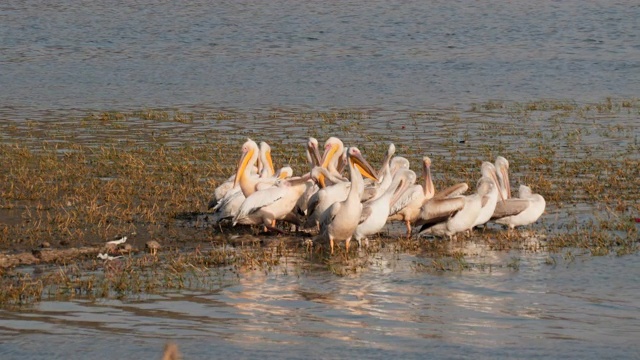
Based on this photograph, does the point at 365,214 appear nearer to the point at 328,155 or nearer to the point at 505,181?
the point at 328,155

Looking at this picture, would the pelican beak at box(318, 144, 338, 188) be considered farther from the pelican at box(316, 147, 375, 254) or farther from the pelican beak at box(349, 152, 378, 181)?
the pelican at box(316, 147, 375, 254)

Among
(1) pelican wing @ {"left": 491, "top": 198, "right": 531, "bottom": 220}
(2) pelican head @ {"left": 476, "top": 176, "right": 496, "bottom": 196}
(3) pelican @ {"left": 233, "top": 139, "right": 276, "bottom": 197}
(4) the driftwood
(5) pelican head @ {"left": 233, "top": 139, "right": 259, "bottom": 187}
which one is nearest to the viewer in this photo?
(4) the driftwood

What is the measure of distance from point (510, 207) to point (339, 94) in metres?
12.0

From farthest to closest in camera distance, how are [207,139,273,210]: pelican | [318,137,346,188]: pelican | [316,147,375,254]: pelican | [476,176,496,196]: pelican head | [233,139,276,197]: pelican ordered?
1. [318,137,346,188]: pelican
2. [207,139,273,210]: pelican
3. [233,139,276,197]: pelican
4. [476,176,496,196]: pelican head
5. [316,147,375,254]: pelican

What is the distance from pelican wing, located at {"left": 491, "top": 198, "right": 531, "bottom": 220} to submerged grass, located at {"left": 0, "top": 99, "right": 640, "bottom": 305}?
215 millimetres

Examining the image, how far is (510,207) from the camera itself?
34.9 feet

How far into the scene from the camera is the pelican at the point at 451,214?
33.6 ft

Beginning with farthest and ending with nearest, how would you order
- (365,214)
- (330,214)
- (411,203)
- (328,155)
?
(328,155), (411,203), (365,214), (330,214)

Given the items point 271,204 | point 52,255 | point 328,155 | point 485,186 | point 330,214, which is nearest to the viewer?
point 52,255

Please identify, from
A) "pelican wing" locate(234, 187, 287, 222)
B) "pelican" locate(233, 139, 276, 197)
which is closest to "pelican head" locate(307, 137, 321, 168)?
"pelican" locate(233, 139, 276, 197)

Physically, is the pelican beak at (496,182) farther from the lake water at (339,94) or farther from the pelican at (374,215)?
the pelican at (374,215)

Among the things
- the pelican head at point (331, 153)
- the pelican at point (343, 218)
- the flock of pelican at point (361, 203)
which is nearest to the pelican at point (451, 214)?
the flock of pelican at point (361, 203)

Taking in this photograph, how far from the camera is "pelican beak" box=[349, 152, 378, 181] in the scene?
11031 mm

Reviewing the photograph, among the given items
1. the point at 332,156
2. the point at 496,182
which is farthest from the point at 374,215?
the point at 332,156
